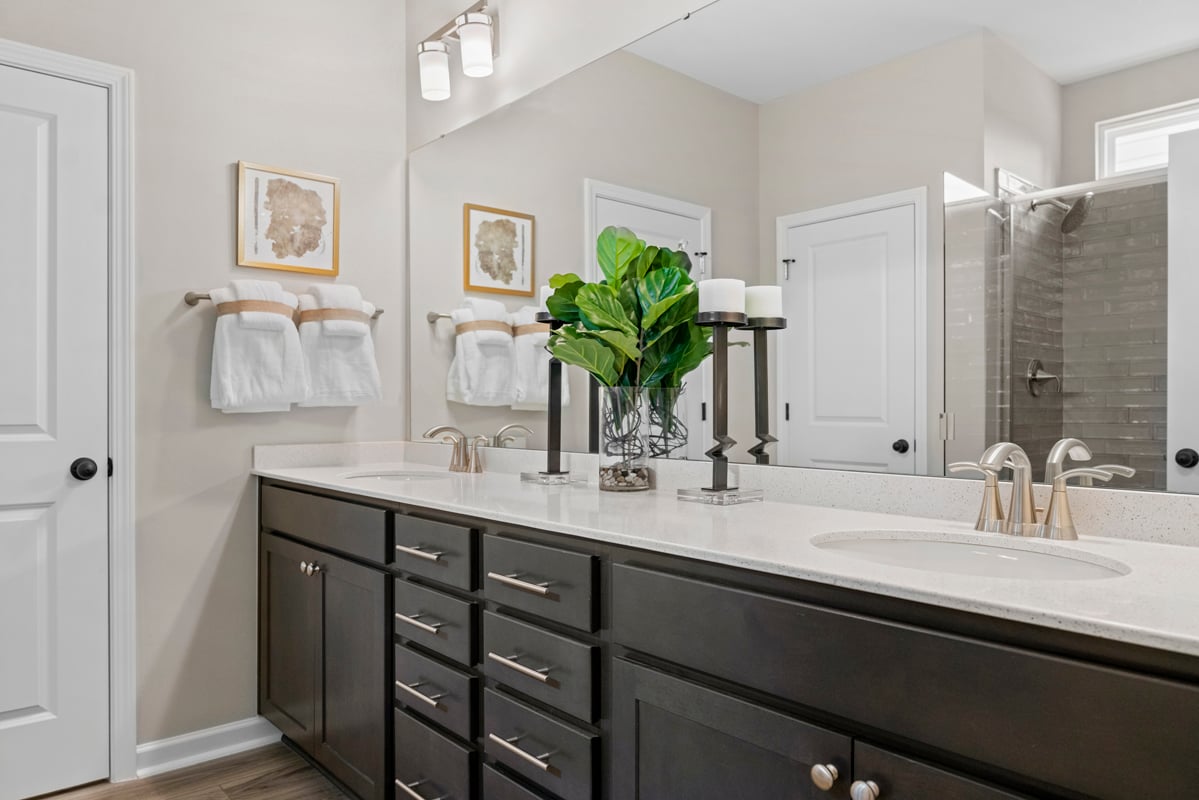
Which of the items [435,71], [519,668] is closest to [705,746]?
[519,668]

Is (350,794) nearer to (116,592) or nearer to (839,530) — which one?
(116,592)

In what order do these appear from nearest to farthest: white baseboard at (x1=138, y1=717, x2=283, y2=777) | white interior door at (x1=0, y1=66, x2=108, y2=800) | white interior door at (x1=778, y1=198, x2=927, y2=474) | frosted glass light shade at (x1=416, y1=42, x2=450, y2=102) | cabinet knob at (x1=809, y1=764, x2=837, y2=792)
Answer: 1. cabinet knob at (x1=809, y1=764, x2=837, y2=792)
2. white interior door at (x1=778, y1=198, x2=927, y2=474)
3. white interior door at (x1=0, y1=66, x2=108, y2=800)
4. white baseboard at (x1=138, y1=717, x2=283, y2=777)
5. frosted glass light shade at (x1=416, y1=42, x2=450, y2=102)

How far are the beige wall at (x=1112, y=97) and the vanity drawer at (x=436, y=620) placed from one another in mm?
1294

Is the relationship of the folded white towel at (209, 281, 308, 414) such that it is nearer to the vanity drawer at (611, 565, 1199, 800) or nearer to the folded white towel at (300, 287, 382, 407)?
the folded white towel at (300, 287, 382, 407)

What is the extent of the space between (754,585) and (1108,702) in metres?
0.41

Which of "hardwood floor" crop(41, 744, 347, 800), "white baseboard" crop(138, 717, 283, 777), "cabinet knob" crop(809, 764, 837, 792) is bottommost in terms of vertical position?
"hardwood floor" crop(41, 744, 347, 800)

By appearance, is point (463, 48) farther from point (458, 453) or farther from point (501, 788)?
point (501, 788)

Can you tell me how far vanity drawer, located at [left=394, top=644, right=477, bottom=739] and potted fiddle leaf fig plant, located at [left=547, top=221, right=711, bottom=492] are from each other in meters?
0.53

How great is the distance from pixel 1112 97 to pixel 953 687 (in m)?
0.96

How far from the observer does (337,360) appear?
256cm

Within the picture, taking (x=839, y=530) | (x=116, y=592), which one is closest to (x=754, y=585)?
(x=839, y=530)

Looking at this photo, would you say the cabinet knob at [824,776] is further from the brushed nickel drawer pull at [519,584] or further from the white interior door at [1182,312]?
the white interior door at [1182,312]

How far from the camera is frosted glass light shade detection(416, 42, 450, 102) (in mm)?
2607

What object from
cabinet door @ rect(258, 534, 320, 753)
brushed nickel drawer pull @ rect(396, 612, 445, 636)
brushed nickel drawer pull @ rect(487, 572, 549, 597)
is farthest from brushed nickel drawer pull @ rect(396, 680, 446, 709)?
cabinet door @ rect(258, 534, 320, 753)
